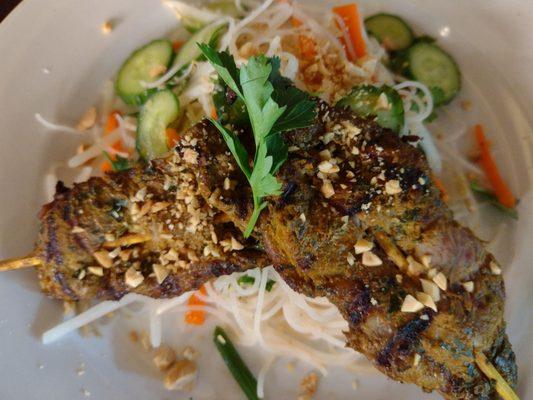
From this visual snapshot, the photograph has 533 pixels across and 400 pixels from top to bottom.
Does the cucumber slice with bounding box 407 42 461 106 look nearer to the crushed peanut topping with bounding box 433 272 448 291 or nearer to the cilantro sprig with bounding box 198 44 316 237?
the cilantro sprig with bounding box 198 44 316 237

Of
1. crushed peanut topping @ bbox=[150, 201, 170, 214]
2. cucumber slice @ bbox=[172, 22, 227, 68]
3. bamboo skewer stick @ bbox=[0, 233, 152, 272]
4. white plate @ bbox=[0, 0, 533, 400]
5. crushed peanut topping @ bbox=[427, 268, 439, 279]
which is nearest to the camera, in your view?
crushed peanut topping @ bbox=[427, 268, 439, 279]

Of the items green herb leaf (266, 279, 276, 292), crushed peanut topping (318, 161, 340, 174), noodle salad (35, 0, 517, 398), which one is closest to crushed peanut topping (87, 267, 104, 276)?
noodle salad (35, 0, 517, 398)

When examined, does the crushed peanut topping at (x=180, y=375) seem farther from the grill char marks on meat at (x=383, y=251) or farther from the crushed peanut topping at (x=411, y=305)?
the crushed peanut topping at (x=411, y=305)

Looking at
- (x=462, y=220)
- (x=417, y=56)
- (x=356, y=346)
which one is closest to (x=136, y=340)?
(x=356, y=346)

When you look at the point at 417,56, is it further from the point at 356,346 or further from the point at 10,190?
the point at 10,190

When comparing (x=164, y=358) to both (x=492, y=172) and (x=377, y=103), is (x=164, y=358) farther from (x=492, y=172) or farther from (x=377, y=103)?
(x=492, y=172)
